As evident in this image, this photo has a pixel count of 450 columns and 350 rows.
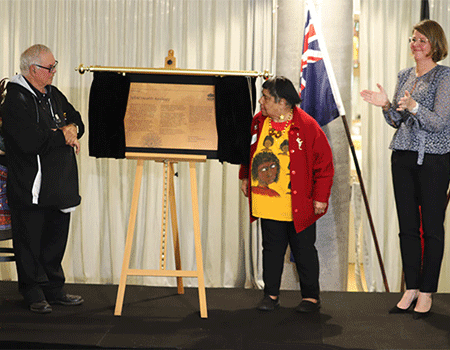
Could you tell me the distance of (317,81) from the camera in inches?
142

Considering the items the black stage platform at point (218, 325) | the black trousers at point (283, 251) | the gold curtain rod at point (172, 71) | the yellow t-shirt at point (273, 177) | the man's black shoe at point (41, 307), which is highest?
the gold curtain rod at point (172, 71)

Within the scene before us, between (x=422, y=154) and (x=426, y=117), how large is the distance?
206mm

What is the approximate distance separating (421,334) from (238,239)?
1.71 meters

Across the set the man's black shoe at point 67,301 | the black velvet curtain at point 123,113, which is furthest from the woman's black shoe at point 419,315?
the man's black shoe at point 67,301

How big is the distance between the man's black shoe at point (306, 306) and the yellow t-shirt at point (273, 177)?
522 mm

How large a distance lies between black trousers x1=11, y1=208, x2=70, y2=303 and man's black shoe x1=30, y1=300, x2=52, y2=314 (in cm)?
4

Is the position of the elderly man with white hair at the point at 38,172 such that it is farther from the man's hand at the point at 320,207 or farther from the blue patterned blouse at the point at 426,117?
the blue patterned blouse at the point at 426,117

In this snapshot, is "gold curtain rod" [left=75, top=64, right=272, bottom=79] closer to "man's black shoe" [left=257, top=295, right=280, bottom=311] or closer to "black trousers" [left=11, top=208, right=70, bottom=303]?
"black trousers" [left=11, top=208, right=70, bottom=303]

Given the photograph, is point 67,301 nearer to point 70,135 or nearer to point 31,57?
point 70,135

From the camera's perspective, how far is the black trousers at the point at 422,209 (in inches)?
117

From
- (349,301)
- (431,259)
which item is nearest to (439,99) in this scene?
(431,259)

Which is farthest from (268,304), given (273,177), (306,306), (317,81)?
(317,81)

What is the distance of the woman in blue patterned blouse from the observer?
2.95 metres

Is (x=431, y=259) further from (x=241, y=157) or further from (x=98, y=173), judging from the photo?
(x=98, y=173)
